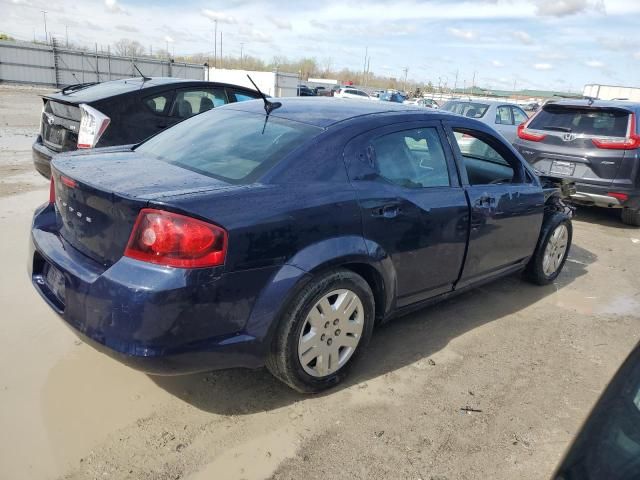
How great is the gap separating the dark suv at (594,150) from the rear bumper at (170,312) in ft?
19.6

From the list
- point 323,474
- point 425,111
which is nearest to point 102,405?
point 323,474

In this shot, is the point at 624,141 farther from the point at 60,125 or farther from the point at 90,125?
the point at 60,125

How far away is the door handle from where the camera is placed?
304cm

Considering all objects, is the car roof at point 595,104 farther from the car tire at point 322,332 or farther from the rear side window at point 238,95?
the car tire at point 322,332

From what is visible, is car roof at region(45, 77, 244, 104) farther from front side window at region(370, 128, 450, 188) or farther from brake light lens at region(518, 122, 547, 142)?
brake light lens at region(518, 122, 547, 142)

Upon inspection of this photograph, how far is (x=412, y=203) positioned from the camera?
10.7ft

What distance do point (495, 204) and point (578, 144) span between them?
4.13 metres

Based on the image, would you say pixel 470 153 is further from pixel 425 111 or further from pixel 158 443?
pixel 158 443

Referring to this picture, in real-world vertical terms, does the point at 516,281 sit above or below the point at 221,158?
below

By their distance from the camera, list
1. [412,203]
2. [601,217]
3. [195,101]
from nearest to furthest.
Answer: [412,203], [195,101], [601,217]

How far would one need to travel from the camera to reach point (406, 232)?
323 cm

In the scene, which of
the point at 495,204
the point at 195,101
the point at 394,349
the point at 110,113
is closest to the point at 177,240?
the point at 394,349

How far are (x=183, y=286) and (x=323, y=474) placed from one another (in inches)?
43.0

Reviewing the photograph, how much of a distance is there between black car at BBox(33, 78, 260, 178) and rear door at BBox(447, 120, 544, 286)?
2.52 metres
